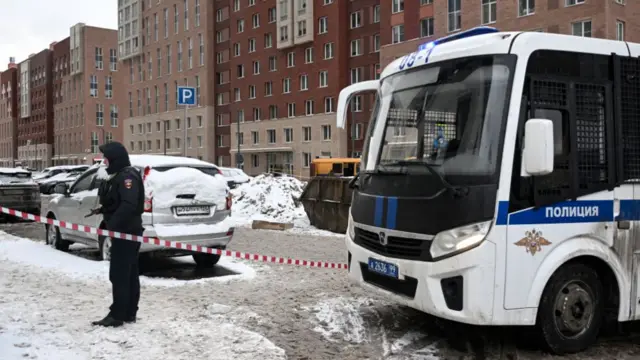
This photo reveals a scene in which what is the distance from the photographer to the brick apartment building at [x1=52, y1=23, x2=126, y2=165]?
98.0 m

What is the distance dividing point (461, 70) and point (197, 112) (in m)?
71.1

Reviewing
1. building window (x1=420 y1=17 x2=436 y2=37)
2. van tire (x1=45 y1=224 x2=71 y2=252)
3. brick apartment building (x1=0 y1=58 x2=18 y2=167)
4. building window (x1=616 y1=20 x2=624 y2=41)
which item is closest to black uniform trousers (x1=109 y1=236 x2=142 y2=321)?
van tire (x1=45 y1=224 x2=71 y2=252)

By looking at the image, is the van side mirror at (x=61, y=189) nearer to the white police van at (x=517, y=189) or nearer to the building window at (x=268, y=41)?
the white police van at (x=517, y=189)

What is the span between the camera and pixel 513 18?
37594mm

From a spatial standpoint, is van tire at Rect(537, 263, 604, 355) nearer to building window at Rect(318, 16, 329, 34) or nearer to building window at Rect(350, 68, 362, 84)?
building window at Rect(350, 68, 362, 84)

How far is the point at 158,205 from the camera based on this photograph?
353 inches

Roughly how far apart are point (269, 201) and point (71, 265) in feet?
35.2

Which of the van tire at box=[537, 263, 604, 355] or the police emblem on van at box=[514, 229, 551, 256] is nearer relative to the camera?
the police emblem on van at box=[514, 229, 551, 256]

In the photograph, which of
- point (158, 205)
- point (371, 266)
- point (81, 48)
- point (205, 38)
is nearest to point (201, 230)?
point (158, 205)

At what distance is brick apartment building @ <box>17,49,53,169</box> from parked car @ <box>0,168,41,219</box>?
10046cm

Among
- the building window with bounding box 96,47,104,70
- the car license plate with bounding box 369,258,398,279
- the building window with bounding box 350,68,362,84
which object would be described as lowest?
the car license plate with bounding box 369,258,398,279

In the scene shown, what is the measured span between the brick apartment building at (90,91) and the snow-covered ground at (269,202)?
264 ft

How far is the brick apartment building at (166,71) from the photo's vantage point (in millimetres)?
72812

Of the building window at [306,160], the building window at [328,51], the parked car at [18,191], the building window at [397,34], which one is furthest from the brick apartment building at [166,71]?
the parked car at [18,191]
